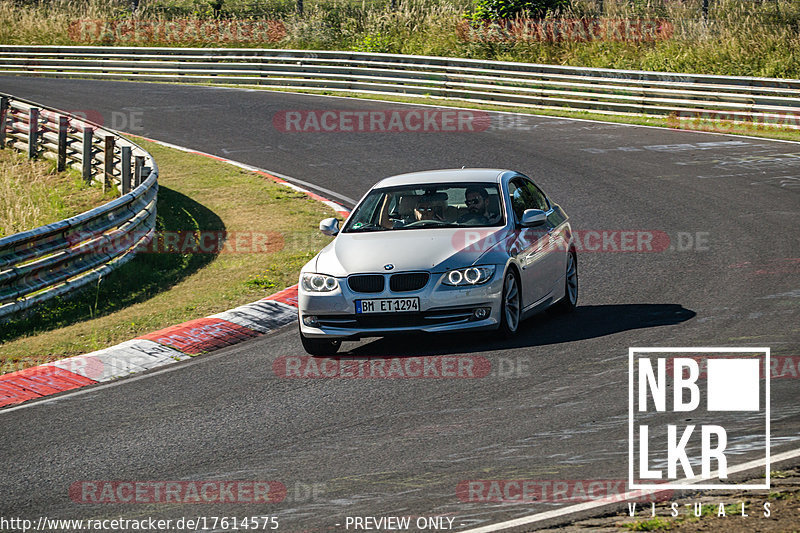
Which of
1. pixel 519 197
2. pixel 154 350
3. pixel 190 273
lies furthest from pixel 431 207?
pixel 190 273

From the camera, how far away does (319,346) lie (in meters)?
9.43

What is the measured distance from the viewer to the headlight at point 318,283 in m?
9.33

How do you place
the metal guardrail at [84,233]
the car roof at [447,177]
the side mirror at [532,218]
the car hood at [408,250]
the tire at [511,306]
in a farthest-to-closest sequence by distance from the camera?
the metal guardrail at [84,233] < the car roof at [447,177] < the side mirror at [532,218] < the tire at [511,306] < the car hood at [408,250]

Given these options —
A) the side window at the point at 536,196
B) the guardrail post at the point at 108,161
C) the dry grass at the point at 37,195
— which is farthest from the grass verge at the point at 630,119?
the side window at the point at 536,196

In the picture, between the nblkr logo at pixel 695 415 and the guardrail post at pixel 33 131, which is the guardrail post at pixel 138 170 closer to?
the guardrail post at pixel 33 131

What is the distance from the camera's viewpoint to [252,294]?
39.7 ft

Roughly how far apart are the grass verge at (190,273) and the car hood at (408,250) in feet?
7.54

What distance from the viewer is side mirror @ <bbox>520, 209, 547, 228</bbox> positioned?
9.95 metres

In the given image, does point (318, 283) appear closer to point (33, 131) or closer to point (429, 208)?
point (429, 208)

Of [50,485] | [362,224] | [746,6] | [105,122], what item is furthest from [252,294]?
[746,6]

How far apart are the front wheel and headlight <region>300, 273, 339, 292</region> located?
0.42 meters

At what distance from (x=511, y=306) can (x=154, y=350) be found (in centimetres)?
332

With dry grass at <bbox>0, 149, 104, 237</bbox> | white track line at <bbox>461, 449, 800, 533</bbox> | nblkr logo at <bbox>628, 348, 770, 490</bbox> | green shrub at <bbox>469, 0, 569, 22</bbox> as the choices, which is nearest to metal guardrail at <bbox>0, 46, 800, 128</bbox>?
green shrub at <bbox>469, 0, 569, 22</bbox>

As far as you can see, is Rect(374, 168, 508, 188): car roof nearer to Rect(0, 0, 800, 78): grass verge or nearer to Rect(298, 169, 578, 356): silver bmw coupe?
Rect(298, 169, 578, 356): silver bmw coupe
